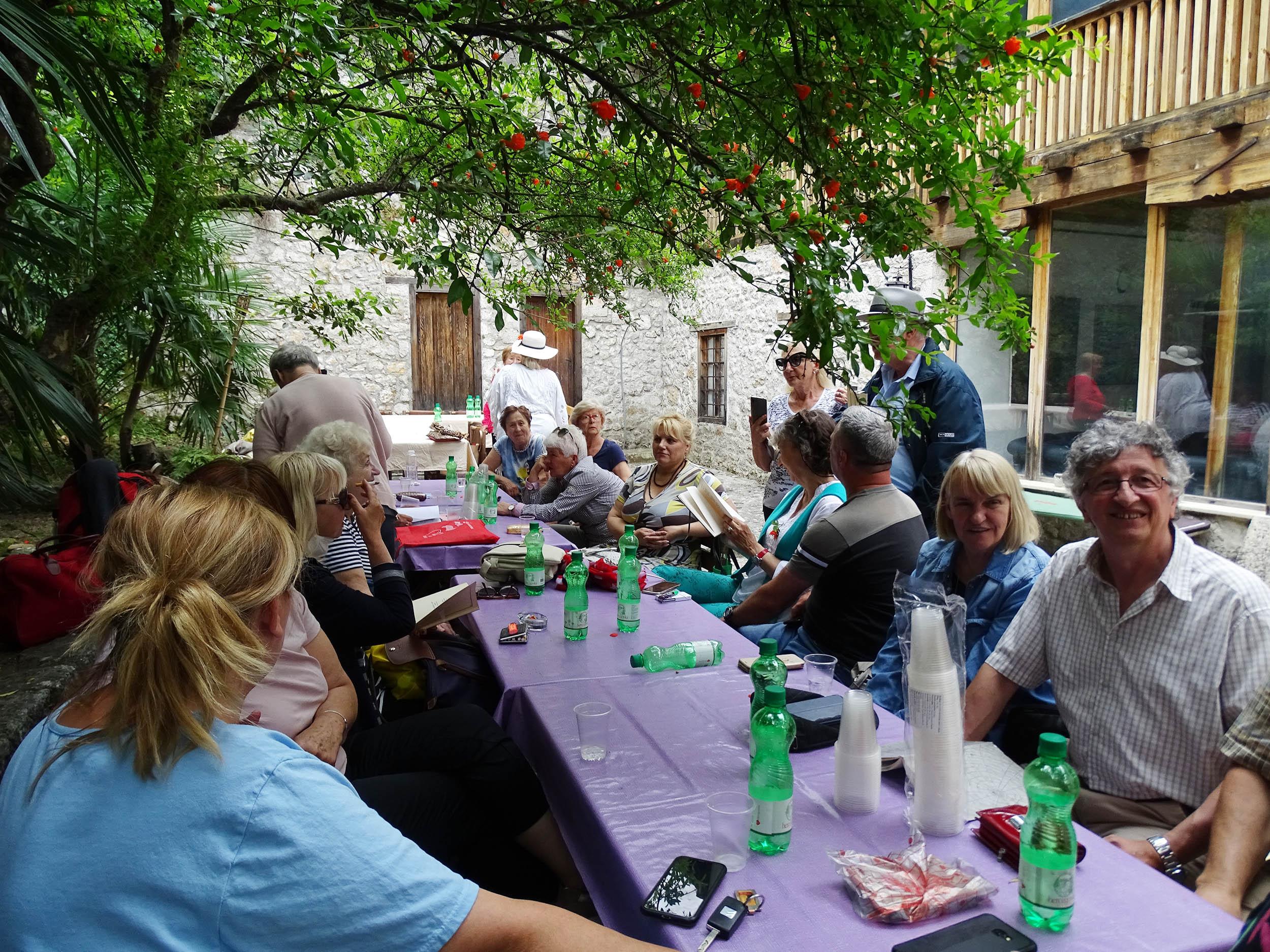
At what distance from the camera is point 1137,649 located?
1.96m

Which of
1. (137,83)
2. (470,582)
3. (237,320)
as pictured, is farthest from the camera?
(237,320)

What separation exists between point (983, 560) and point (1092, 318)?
483 centimetres

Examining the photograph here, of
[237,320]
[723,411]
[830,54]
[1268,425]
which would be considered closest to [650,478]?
[830,54]

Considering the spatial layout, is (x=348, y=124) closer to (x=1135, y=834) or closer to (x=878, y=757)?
(x=878, y=757)

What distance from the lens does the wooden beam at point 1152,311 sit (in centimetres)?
587

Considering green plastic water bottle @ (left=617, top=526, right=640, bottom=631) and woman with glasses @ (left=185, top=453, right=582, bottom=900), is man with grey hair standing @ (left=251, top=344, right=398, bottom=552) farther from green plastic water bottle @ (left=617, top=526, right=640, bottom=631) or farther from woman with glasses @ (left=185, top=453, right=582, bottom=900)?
woman with glasses @ (left=185, top=453, right=582, bottom=900)

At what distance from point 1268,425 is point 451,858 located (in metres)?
5.65

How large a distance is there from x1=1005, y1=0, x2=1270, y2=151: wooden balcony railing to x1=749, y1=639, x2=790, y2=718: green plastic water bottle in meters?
4.28

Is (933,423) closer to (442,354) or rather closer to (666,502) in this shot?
→ (666,502)

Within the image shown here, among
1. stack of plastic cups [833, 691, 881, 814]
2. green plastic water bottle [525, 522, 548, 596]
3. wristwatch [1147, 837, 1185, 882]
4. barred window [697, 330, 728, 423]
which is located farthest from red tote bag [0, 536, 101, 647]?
barred window [697, 330, 728, 423]

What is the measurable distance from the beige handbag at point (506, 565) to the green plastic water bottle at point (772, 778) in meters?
1.96

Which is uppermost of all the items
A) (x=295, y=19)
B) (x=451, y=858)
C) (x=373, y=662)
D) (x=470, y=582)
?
(x=295, y=19)

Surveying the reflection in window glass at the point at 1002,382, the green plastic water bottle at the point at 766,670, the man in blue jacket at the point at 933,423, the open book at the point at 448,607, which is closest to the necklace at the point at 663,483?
the man in blue jacket at the point at 933,423

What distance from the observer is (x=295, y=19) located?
8.05ft
